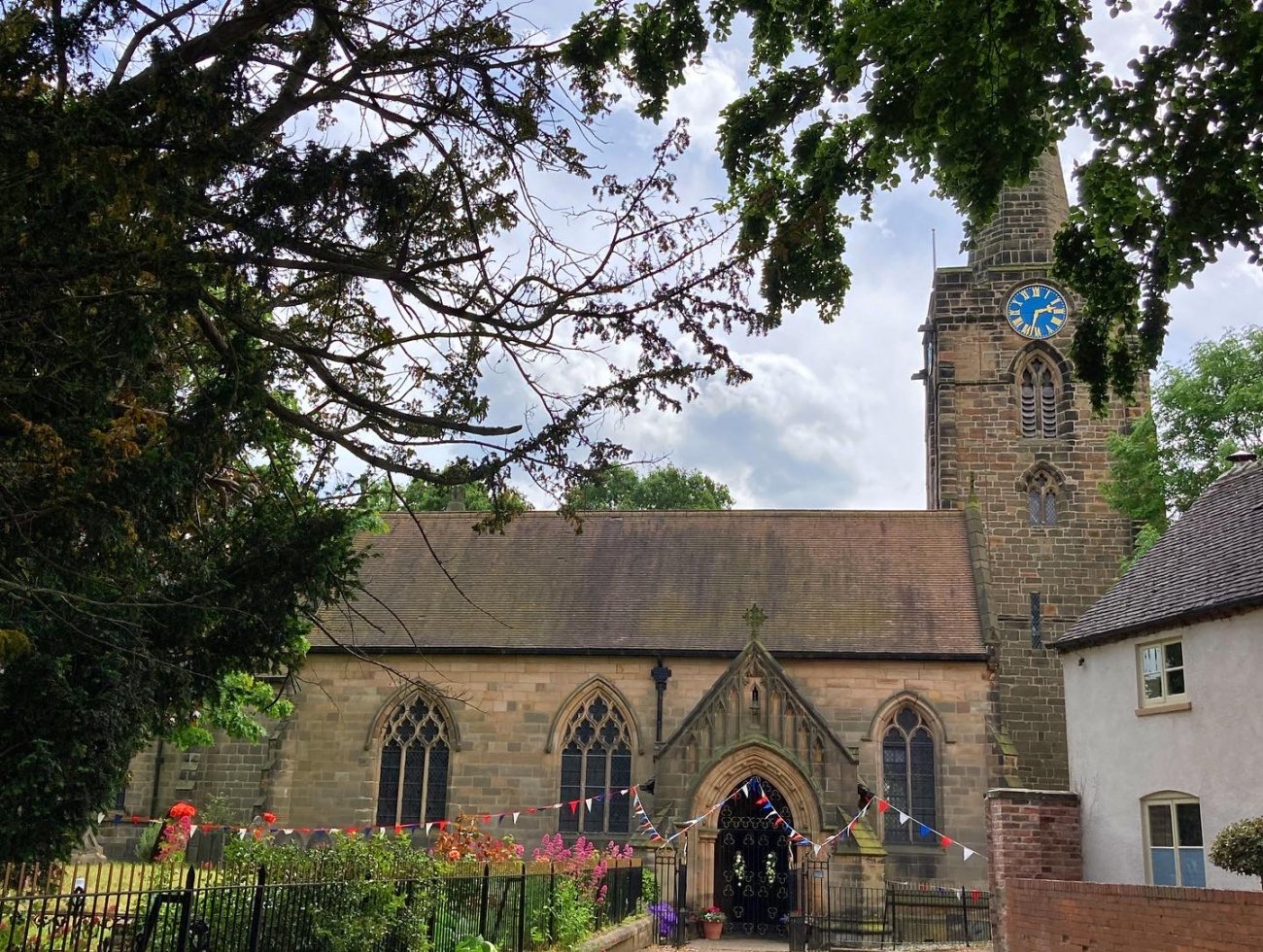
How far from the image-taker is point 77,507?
6727 mm

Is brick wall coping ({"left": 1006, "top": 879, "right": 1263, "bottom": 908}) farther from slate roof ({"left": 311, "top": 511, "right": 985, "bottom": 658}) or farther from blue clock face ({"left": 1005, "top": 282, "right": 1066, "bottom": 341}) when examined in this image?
blue clock face ({"left": 1005, "top": 282, "right": 1066, "bottom": 341})

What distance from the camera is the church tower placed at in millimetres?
25516

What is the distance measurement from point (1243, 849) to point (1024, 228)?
2144 centimetres

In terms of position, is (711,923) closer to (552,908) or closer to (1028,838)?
(1028,838)

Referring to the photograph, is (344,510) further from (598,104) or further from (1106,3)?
(1106,3)

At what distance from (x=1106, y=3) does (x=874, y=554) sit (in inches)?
731

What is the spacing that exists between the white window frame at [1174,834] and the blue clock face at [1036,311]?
14.6 metres

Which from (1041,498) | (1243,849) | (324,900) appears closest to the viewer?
(324,900)

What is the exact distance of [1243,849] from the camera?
38.6 feet

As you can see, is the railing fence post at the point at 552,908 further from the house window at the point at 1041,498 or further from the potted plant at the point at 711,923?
the house window at the point at 1041,498

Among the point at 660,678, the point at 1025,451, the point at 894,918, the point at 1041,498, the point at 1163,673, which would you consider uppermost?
the point at 1025,451

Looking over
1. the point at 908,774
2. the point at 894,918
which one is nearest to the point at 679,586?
the point at 908,774

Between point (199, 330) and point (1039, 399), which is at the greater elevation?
point (1039, 399)

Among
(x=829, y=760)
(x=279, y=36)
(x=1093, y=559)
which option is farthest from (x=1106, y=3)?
(x=1093, y=559)
